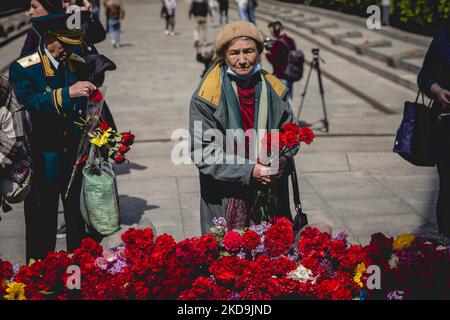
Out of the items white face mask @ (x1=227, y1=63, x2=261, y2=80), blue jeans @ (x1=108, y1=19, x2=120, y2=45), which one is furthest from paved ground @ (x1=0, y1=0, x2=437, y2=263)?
blue jeans @ (x1=108, y1=19, x2=120, y2=45)

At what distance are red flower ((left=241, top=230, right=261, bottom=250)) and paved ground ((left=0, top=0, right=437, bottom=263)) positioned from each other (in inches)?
34.0

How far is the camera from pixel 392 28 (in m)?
19.9

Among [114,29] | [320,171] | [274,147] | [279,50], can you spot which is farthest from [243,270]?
[114,29]

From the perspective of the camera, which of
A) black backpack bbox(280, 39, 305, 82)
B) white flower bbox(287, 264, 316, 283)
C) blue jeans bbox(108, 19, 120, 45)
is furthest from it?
blue jeans bbox(108, 19, 120, 45)

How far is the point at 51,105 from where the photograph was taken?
4.13 metres

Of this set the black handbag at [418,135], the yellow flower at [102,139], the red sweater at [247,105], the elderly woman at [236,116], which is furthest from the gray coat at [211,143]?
the black handbag at [418,135]

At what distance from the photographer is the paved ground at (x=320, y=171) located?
6.30 m

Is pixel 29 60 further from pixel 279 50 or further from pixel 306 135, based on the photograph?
pixel 279 50

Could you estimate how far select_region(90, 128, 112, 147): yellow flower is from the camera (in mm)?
4266

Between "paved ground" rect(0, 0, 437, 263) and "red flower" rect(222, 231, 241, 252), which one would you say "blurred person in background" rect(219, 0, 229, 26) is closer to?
"paved ground" rect(0, 0, 437, 263)

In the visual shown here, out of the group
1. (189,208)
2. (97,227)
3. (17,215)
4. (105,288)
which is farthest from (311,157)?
(105,288)

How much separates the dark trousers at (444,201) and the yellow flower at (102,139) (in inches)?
89.4

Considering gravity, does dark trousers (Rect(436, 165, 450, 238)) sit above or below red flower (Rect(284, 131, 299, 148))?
below

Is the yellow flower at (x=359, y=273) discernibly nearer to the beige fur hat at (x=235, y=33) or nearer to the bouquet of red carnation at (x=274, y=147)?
the bouquet of red carnation at (x=274, y=147)
